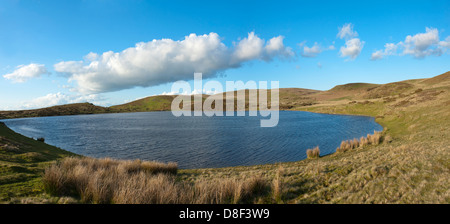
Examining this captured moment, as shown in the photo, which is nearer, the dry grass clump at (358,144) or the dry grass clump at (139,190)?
the dry grass clump at (139,190)

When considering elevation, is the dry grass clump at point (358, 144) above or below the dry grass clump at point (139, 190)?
below

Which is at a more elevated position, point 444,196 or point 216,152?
point 444,196

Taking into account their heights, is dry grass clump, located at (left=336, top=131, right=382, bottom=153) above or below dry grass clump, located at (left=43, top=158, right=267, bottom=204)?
below

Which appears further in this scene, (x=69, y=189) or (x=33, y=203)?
(x=69, y=189)

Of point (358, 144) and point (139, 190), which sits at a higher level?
point (139, 190)

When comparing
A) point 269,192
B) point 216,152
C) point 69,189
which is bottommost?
point 216,152

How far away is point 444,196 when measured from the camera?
6.45 meters

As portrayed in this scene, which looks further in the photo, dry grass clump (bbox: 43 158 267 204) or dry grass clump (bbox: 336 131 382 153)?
dry grass clump (bbox: 336 131 382 153)

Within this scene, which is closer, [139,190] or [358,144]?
[139,190]
